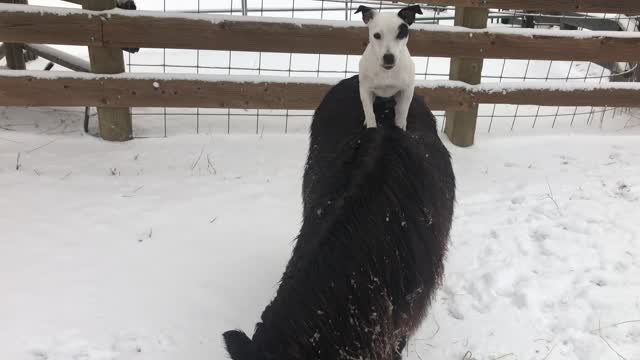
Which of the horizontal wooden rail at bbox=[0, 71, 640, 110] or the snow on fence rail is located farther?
the snow on fence rail

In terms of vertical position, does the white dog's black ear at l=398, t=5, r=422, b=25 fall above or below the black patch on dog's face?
above

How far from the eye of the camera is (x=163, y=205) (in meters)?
3.48

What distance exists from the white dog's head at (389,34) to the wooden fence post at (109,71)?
236 cm

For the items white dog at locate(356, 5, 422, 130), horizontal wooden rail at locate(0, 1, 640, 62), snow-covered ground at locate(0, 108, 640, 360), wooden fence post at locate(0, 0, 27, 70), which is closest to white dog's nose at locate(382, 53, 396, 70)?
white dog at locate(356, 5, 422, 130)

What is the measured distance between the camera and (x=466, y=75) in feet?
14.8

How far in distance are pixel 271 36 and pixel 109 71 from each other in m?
1.32

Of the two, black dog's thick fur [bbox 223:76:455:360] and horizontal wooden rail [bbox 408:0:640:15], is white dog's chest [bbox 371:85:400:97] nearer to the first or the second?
black dog's thick fur [bbox 223:76:455:360]

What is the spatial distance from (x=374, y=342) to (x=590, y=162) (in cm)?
365

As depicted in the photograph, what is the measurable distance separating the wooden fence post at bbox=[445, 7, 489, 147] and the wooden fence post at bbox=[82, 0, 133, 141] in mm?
2826

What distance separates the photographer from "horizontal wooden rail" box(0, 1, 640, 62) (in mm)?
3756

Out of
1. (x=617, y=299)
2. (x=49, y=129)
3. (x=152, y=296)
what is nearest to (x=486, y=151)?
(x=617, y=299)

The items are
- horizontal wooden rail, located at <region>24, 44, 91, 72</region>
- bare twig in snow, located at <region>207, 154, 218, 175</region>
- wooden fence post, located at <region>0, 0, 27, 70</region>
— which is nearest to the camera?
bare twig in snow, located at <region>207, 154, 218, 175</region>

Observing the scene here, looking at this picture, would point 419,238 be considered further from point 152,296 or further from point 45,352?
point 45,352

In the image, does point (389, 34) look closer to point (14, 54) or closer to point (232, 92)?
point (232, 92)
